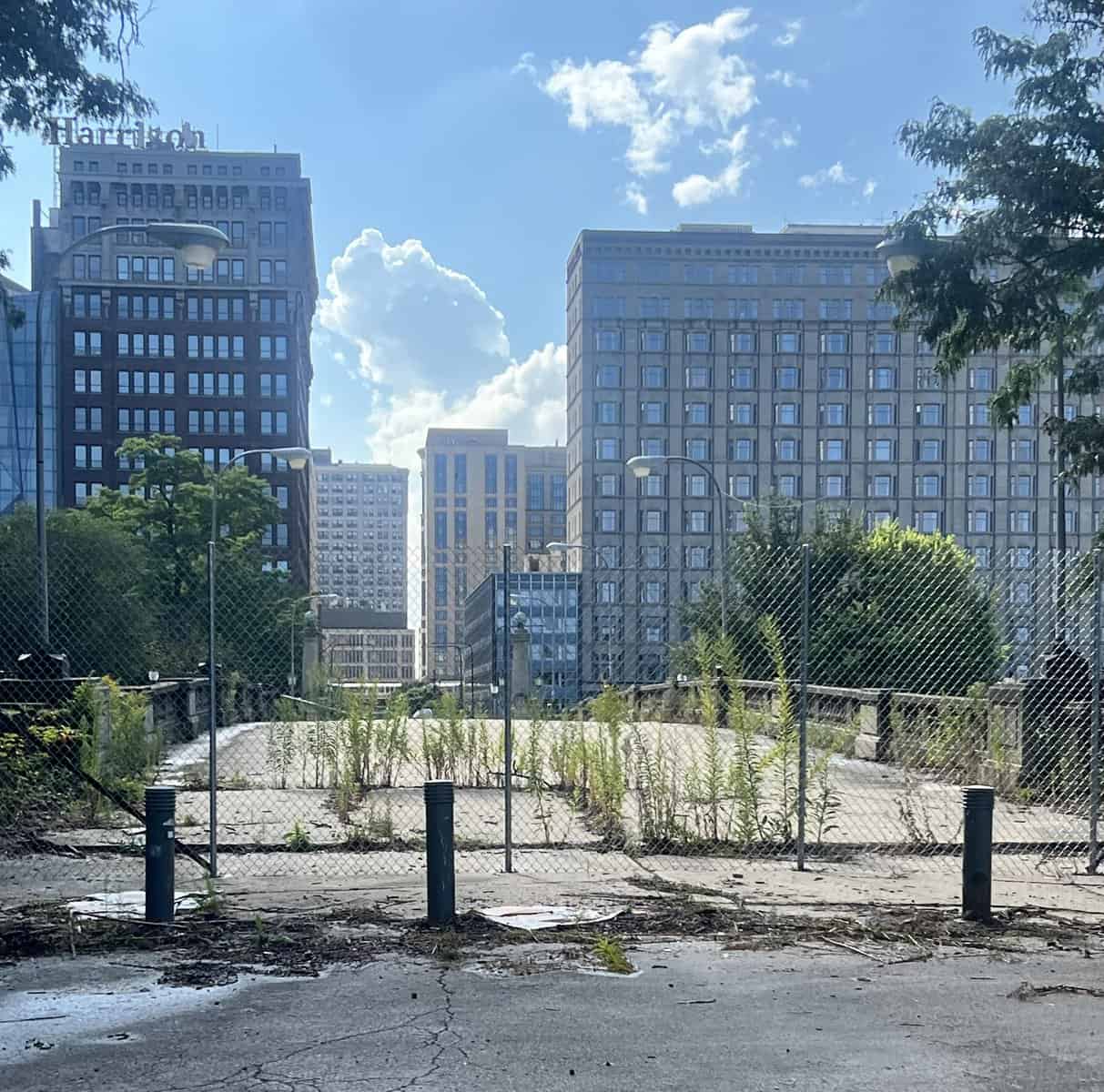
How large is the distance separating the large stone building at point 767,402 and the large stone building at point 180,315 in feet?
96.5

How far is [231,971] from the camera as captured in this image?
6.19 metres

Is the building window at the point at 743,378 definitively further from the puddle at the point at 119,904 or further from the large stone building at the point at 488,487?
the puddle at the point at 119,904

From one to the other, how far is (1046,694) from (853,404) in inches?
4073

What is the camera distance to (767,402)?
113m

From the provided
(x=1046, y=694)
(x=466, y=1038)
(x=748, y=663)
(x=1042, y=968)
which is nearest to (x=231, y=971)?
(x=466, y=1038)

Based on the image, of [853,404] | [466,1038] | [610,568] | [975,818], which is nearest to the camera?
[466,1038]

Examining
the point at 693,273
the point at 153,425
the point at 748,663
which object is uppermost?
the point at 693,273

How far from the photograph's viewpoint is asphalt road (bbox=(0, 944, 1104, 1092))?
4758 mm

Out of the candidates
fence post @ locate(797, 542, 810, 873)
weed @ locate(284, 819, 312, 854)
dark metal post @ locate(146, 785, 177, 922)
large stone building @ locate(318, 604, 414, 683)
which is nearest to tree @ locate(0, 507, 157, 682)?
large stone building @ locate(318, 604, 414, 683)

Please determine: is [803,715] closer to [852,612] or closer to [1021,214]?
[1021,214]

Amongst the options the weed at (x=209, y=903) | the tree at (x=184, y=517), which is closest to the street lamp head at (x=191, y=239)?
the weed at (x=209, y=903)

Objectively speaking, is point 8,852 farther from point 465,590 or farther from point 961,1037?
point 961,1037

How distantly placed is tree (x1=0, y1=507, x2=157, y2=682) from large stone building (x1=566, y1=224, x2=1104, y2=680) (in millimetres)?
73541

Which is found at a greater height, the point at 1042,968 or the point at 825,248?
the point at 825,248
